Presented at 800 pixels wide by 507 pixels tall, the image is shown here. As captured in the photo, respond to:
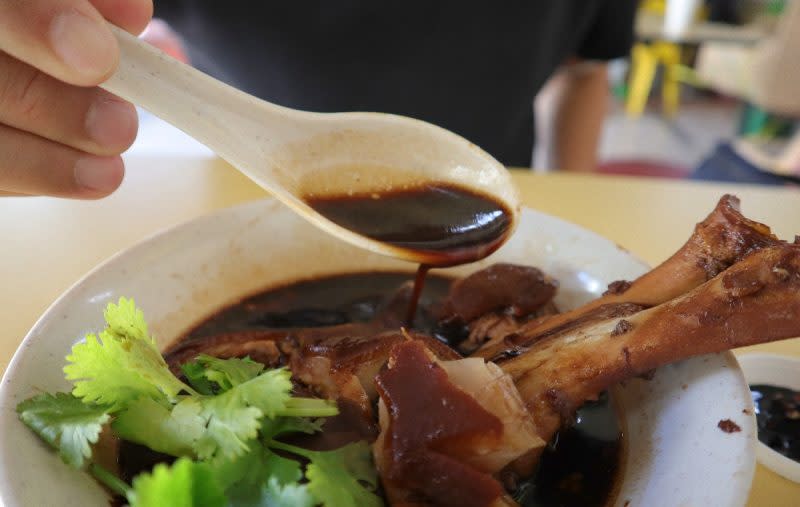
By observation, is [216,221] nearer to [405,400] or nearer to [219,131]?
[219,131]

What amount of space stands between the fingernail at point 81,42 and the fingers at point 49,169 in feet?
1.03

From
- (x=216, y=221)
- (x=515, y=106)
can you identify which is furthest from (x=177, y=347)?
(x=515, y=106)

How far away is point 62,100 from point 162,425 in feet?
2.06

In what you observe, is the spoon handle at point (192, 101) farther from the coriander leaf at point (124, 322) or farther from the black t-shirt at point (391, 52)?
the black t-shirt at point (391, 52)

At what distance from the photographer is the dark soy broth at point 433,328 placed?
3.25 ft

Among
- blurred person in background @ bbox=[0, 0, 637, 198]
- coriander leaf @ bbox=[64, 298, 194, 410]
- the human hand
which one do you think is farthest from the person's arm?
coriander leaf @ bbox=[64, 298, 194, 410]

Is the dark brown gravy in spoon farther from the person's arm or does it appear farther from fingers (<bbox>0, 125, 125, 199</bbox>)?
the person's arm

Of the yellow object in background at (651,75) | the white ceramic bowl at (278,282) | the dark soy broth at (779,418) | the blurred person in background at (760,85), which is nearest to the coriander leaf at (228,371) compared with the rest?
the white ceramic bowl at (278,282)

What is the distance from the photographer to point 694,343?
0.92 m

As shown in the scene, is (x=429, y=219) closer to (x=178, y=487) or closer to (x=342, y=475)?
(x=342, y=475)

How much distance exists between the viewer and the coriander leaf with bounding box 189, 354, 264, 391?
34.7 inches

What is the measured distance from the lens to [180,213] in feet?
6.20

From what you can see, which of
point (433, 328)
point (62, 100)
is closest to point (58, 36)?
point (62, 100)

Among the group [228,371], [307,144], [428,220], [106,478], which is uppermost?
[307,144]
